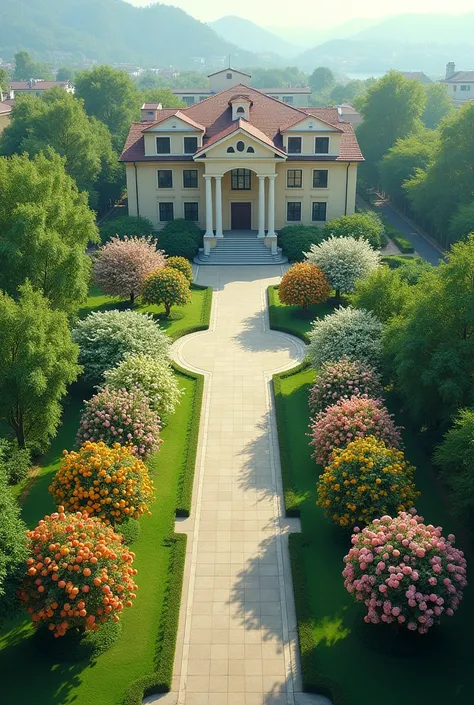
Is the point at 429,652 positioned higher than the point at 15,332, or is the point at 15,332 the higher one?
the point at 15,332

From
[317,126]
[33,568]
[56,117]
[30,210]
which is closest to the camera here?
[33,568]

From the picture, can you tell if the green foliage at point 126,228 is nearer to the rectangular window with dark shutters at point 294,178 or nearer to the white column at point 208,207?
the white column at point 208,207

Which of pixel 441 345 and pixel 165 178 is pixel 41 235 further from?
pixel 165 178

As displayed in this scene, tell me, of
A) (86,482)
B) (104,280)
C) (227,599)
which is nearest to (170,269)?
(104,280)

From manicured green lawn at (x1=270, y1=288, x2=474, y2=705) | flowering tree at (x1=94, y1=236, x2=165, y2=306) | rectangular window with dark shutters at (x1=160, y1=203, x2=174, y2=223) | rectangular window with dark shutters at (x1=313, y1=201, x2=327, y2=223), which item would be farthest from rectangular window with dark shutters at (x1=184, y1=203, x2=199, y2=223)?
manicured green lawn at (x1=270, y1=288, x2=474, y2=705)

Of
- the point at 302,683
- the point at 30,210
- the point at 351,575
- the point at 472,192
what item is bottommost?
the point at 302,683

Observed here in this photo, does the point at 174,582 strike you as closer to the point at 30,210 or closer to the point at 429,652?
the point at 429,652

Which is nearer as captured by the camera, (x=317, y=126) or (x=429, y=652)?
(x=429, y=652)

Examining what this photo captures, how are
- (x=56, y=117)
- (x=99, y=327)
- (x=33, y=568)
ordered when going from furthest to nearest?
(x=56, y=117) → (x=99, y=327) → (x=33, y=568)

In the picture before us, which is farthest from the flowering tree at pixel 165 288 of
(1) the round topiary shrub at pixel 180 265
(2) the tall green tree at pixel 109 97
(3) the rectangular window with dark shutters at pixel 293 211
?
(2) the tall green tree at pixel 109 97
